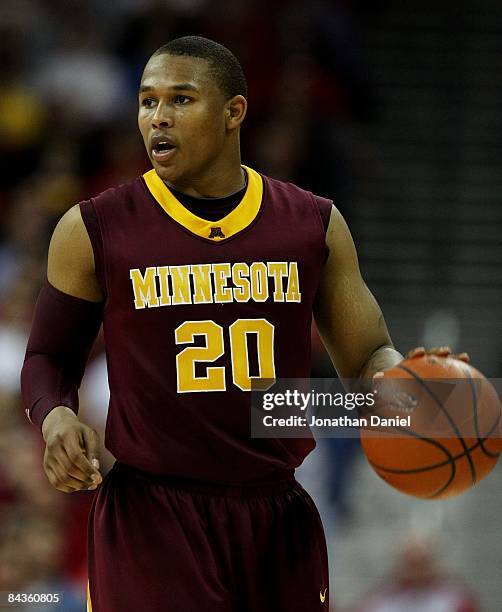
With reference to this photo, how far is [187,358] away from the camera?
137 inches

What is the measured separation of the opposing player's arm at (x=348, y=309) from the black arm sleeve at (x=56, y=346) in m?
0.71

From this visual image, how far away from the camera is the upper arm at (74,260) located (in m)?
3.54

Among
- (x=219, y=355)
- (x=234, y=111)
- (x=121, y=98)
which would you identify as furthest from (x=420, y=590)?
(x=121, y=98)

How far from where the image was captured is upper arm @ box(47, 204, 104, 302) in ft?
11.6

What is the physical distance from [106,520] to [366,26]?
24.1ft

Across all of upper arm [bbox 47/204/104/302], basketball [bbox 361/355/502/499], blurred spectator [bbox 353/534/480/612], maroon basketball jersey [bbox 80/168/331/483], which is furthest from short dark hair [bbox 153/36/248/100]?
blurred spectator [bbox 353/534/480/612]

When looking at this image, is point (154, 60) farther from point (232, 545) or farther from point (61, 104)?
point (61, 104)

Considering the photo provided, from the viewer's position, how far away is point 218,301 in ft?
11.6

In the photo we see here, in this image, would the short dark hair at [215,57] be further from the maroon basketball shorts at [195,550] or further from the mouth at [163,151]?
the maroon basketball shorts at [195,550]

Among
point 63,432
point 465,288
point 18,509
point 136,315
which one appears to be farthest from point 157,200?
point 465,288

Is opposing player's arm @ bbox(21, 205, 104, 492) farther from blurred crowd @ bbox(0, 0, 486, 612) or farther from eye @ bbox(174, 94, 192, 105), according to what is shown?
blurred crowd @ bbox(0, 0, 486, 612)

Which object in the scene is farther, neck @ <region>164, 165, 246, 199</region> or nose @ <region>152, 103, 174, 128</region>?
neck @ <region>164, 165, 246, 199</region>

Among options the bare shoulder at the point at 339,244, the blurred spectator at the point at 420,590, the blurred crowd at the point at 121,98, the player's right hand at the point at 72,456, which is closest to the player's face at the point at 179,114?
the bare shoulder at the point at 339,244

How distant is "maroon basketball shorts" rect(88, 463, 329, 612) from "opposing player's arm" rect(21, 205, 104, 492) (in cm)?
28
